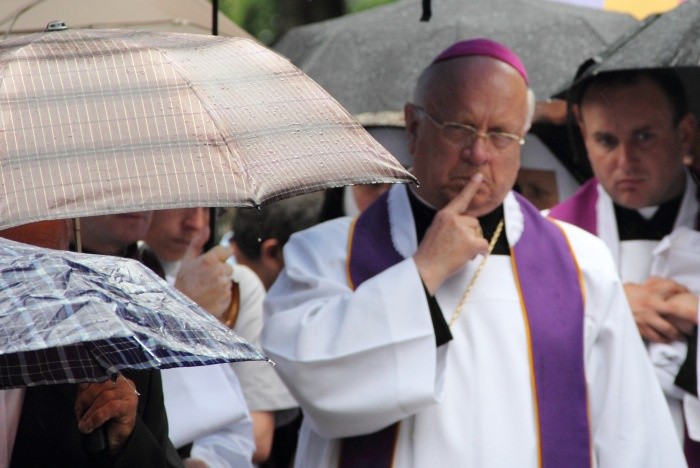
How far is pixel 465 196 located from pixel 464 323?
0.40 m

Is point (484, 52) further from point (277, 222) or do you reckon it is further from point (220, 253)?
point (277, 222)

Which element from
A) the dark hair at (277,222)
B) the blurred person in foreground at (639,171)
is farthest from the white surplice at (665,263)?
the dark hair at (277,222)

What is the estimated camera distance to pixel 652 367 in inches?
195

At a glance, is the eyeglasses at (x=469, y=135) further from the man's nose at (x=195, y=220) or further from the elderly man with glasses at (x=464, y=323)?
the man's nose at (x=195, y=220)

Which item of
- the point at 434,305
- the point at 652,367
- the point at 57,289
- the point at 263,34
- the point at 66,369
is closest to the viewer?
the point at 57,289

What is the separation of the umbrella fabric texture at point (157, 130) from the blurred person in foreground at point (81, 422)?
1.16ft

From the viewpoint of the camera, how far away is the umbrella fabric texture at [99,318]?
270 centimetres

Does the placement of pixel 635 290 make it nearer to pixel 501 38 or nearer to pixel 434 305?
pixel 434 305

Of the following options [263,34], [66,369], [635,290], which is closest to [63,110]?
[66,369]

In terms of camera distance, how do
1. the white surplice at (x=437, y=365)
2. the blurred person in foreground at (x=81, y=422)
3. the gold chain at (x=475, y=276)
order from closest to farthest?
1. the blurred person in foreground at (x=81, y=422)
2. the white surplice at (x=437, y=365)
3. the gold chain at (x=475, y=276)

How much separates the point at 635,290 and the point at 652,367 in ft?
1.97

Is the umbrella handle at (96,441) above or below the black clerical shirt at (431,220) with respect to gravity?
above

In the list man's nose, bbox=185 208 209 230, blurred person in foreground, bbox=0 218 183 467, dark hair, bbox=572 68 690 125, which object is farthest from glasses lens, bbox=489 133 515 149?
blurred person in foreground, bbox=0 218 183 467

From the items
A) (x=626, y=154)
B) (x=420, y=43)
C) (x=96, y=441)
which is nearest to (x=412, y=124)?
(x=626, y=154)
